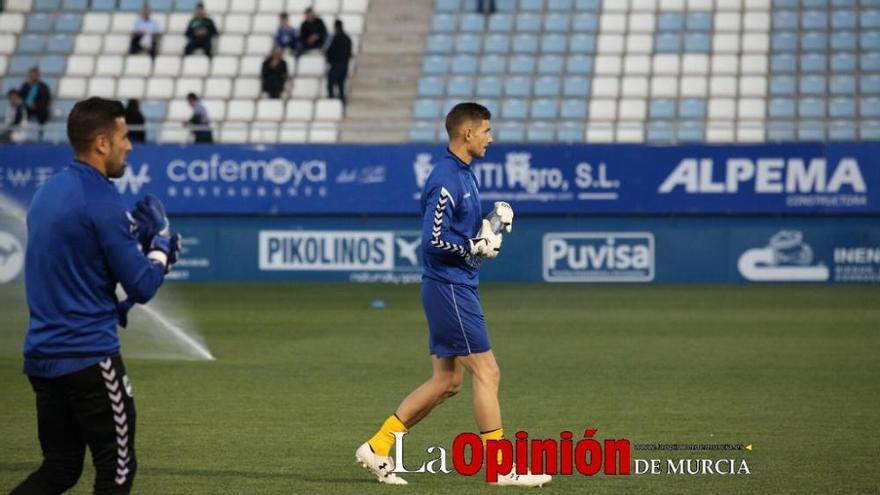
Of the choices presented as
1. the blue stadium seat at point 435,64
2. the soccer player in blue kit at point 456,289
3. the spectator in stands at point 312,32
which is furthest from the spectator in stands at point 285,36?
the soccer player in blue kit at point 456,289

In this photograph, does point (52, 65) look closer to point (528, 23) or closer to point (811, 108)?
point (528, 23)

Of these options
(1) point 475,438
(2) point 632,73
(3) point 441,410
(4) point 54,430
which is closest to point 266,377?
(3) point 441,410

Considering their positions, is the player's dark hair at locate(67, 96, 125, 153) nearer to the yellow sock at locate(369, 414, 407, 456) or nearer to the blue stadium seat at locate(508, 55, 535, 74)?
the yellow sock at locate(369, 414, 407, 456)

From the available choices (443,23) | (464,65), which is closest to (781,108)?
(464,65)

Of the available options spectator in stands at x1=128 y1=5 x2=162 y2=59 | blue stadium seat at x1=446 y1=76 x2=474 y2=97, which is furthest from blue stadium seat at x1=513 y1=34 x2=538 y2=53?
spectator in stands at x1=128 y1=5 x2=162 y2=59

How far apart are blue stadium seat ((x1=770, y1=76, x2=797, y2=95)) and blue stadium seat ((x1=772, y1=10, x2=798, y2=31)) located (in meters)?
1.55

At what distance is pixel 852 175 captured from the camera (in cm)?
2573

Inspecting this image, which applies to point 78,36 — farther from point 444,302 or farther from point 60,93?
point 444,302

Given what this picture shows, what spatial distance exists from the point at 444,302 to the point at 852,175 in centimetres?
1861

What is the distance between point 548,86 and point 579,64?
3.20 feet

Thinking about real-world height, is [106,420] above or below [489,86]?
below

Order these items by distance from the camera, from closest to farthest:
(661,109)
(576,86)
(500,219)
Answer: (500,219)
(661,109)
(576,86)

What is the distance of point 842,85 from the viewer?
2941 centimetres

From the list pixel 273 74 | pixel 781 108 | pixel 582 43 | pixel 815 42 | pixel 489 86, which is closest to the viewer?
pixel 781 108
